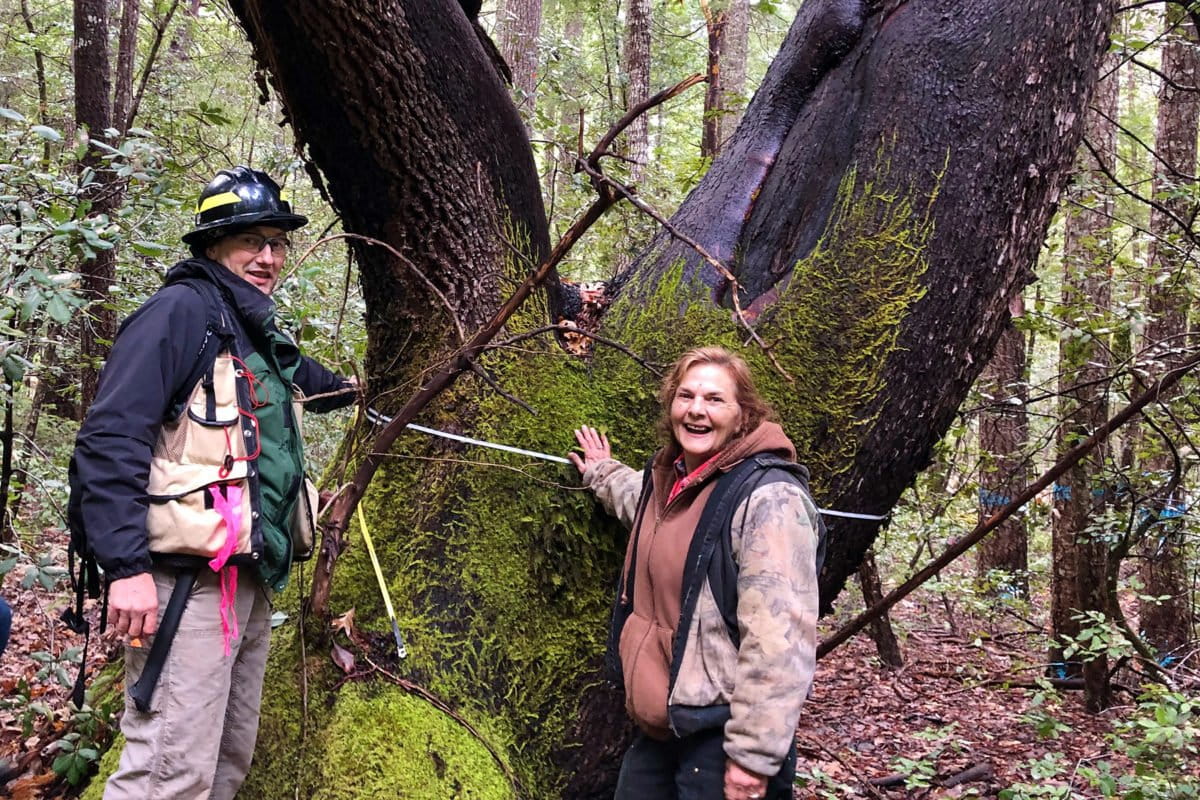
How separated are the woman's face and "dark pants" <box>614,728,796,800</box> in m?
0.79

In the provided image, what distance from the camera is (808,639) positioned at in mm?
2137

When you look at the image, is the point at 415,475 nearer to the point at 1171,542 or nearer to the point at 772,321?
the point at 772,321

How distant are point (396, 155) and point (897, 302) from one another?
1819mm

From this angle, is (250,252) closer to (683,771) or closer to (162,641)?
(162,641)

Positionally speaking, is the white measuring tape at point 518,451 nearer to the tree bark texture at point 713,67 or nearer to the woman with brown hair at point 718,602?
the woman with brown hair at point 718,602

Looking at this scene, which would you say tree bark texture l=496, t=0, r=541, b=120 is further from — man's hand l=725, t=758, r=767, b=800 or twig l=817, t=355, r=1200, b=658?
man's hand l=725, t=758, r=767, b=800

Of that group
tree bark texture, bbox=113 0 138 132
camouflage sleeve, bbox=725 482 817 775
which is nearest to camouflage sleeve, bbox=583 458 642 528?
camouflage sleeve, bbox=725 482 817 775

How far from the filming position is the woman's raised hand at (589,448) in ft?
9.85

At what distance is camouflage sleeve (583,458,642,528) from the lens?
2.78 m

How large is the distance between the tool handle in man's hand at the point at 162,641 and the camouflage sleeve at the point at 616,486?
50.9 inches

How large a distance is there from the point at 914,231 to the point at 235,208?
2250 mm

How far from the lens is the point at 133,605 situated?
206 centimetres

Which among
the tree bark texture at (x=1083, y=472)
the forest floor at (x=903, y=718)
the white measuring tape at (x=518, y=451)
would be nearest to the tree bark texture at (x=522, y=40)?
the tree bark texture at (x=1083, y=472)

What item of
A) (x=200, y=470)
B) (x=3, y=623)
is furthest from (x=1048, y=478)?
(x=3, y=623)
